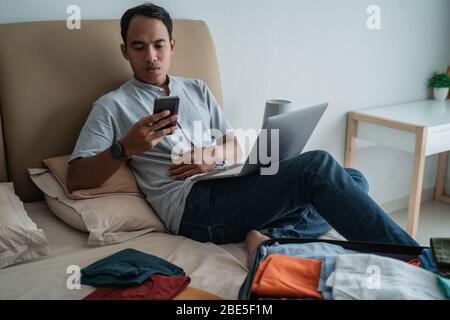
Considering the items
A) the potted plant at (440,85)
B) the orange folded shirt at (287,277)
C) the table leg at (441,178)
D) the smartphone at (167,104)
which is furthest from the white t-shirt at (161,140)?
the table leg at (441,178)

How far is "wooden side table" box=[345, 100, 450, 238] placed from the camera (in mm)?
2205

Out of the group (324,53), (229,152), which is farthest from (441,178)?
(229,152)

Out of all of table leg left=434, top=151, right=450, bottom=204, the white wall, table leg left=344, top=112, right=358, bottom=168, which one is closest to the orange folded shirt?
the white wall

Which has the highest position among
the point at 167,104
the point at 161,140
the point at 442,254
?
the point at 167,104

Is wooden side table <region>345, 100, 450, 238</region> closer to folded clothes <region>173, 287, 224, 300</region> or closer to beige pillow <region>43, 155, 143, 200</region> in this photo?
beige pillow <region>43, 155, 143, 200</region>

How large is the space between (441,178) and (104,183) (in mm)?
2357

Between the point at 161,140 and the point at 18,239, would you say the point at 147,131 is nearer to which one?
the point at 161,140

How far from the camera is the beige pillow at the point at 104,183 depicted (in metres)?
1.45

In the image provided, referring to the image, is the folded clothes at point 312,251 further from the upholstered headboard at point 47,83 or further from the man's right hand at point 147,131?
the upholstered headboard at point 47,83

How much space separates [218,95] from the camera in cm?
191

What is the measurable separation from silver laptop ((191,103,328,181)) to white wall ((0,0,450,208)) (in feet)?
2.48

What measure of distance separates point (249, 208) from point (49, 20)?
95 cm

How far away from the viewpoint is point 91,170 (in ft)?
4.60

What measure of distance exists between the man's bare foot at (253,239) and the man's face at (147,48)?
61cm
